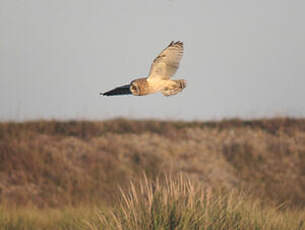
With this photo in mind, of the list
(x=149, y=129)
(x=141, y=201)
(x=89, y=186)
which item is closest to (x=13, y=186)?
(x=89, y=186)

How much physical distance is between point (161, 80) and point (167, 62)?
0.29 m

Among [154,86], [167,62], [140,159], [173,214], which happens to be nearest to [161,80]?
[154,86]

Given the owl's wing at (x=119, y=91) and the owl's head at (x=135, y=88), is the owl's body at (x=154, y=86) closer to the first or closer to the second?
the owl's head at (x=135, y=88)

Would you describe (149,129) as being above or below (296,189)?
above

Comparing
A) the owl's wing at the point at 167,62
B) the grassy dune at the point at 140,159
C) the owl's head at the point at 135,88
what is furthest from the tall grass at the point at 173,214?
the grassy dune at the point at 140,159

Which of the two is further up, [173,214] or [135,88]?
[135,88]

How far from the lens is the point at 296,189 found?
538 inches

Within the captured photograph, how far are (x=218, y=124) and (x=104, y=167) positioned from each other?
522 centimetres

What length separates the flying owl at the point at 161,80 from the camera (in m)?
2.53

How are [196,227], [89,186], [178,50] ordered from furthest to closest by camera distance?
[89,186], [196,227], [178,50]

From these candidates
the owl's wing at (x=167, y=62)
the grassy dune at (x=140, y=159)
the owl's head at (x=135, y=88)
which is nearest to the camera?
the owl's head at (x=135, y=88)

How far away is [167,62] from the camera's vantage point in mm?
2938

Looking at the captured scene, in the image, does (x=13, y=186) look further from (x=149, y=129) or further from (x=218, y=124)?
(x=218, y=124)

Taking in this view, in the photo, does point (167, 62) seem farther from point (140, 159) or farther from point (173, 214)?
point (140, 159)
